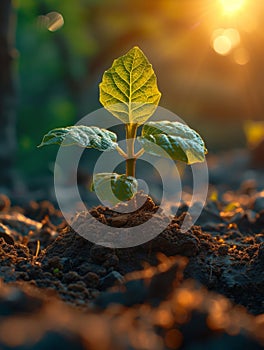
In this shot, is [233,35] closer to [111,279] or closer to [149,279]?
[111,279]

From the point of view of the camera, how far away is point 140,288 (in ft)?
4.22

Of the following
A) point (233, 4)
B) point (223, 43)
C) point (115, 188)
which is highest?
point (233, 4)

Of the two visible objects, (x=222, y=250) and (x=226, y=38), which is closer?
(x=222, y=250)

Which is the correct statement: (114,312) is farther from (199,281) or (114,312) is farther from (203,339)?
(199,281)

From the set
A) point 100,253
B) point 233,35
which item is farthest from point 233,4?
point 100,253

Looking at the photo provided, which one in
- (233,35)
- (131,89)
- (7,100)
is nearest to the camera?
(131,89)

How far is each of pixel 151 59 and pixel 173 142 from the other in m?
9.27

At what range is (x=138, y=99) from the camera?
1.84m

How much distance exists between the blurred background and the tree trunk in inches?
69.1

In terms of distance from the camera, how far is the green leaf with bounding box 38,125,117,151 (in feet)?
5.37

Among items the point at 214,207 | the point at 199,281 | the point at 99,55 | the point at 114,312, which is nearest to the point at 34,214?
the point at 214,207

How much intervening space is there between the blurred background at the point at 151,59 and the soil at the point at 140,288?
393 centimetres

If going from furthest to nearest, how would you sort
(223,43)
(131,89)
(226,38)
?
(223,43), (226,38), (131,89)

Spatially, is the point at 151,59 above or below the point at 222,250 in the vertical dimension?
above
